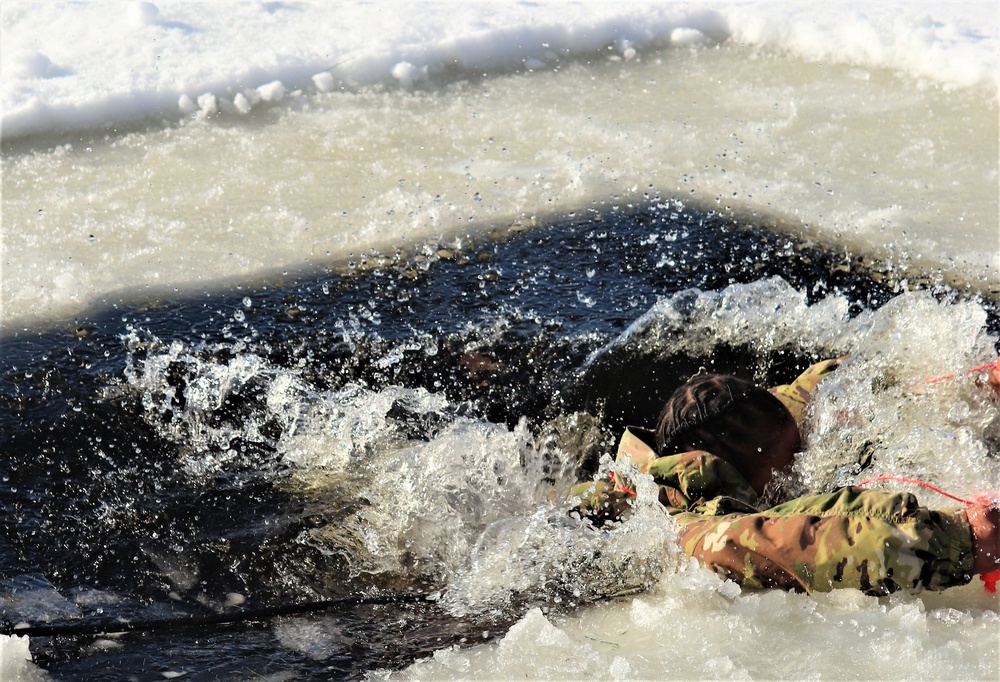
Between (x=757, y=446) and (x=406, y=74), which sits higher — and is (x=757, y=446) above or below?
below

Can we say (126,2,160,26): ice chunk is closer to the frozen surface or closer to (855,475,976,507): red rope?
the frozen surface

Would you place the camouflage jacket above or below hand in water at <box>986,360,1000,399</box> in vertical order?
below

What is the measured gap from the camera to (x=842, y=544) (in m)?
2.07

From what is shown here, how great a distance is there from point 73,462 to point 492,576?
1283 mm

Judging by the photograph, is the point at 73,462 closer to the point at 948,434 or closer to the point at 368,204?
the point at 368,204

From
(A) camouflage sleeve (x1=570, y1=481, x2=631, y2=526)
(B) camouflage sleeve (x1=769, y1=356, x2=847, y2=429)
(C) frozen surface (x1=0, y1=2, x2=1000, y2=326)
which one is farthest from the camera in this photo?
(C) frozen surface (x1=0, y1=2, x2=1000, y2=326)

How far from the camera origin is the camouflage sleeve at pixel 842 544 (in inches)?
77.9

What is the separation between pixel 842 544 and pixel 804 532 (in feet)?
0.30

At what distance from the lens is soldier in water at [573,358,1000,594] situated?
1.98 meters

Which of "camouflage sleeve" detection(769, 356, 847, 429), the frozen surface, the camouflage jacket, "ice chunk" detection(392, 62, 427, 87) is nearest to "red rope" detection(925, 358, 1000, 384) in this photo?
"camouflage sleeve" detection(769, 356, 847, 429)

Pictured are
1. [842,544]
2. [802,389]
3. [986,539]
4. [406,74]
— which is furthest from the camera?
[406,74]

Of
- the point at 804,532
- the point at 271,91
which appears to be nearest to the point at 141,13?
the point at 271,91

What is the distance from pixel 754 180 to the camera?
14.1 ft

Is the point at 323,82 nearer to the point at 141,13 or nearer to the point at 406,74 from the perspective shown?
the point at 406,74
